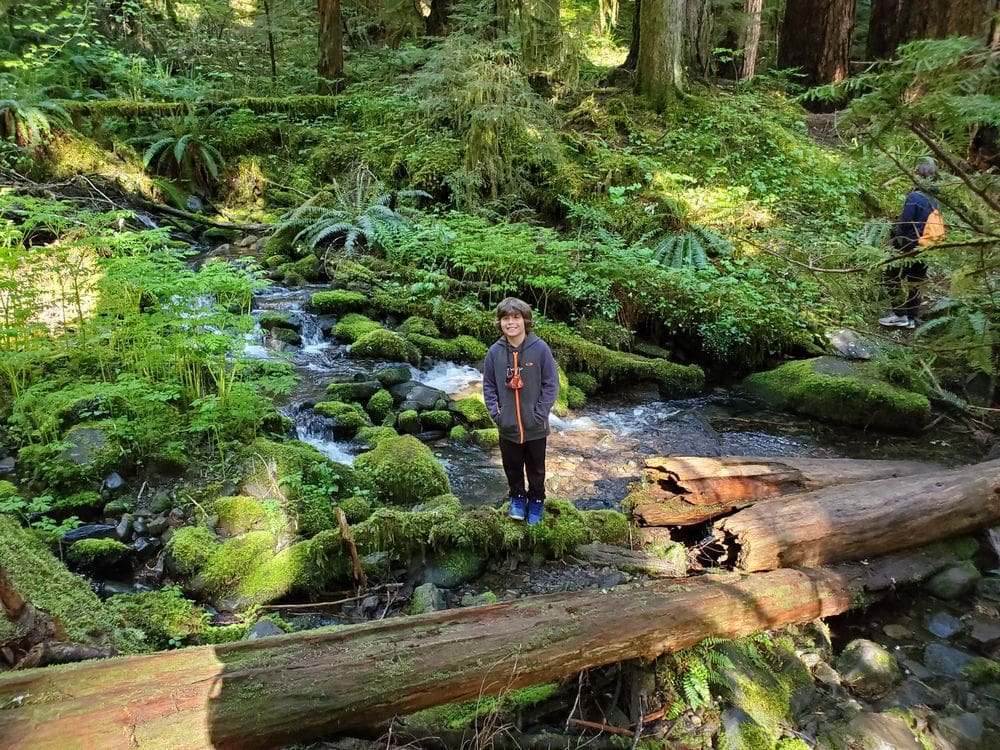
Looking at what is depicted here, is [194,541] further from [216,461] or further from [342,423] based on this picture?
[342,423]

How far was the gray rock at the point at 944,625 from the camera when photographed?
4.39 m

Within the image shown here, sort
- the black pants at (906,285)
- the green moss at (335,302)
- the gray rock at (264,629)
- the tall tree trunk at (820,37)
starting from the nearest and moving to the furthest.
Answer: the gray rock at (264,629) < the black pants at (906,285) < the green moss at (335,302) < the tall tree trunk at (820,37)

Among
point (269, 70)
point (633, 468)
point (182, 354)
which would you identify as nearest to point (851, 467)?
point (633, 468)

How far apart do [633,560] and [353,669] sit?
8.34 feet

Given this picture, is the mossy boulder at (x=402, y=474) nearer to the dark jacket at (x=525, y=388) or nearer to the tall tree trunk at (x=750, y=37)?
the dark jacket at (x=525, y=388)

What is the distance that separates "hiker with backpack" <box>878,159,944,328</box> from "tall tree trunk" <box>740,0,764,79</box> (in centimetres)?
1067

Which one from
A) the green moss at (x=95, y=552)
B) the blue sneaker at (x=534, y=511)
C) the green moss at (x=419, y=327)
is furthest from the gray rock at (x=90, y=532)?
the green moss at (x=419, y=327)

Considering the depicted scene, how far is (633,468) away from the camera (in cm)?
668

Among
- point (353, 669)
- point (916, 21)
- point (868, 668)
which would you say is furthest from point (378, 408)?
point (916, 21)

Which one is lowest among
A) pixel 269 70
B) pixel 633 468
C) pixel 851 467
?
pixel 633 468

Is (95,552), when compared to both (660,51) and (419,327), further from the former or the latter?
(660,51)

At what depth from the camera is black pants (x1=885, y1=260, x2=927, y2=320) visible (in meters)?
4.95

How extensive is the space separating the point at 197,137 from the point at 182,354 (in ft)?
32.5

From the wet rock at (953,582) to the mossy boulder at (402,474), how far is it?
4.11 meters
